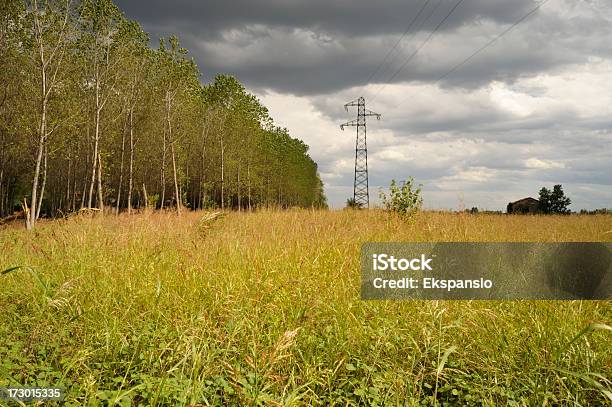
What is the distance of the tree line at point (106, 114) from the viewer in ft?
56.0

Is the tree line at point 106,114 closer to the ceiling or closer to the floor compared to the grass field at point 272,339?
closer to the ceiling

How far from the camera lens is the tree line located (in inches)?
672

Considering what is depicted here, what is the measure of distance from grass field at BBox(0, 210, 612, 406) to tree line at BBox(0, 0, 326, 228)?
222 inches

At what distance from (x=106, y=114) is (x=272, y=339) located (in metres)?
23.3

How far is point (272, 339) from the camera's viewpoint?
3.71 metres

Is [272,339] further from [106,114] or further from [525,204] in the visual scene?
[525,204]

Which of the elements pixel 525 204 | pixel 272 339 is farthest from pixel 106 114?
pixel 525 204

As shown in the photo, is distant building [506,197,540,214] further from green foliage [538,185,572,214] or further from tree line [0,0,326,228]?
tree line [0,0,326,228]

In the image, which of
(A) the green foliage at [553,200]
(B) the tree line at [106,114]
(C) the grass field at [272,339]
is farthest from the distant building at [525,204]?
(C) the grass field at [272,339]

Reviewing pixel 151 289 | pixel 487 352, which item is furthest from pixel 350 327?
pixel 151 289

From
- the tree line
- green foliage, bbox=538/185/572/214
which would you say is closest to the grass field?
the tree line

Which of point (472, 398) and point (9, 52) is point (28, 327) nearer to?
point (472, 398)

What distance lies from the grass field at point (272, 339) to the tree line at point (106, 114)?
18.5ft

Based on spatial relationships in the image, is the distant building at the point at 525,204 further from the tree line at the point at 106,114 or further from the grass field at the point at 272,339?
the grass field at the point at 272,339
